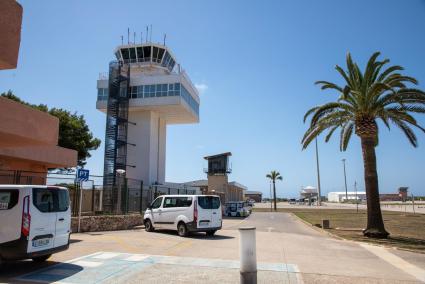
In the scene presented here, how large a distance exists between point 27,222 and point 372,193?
17.3 metres

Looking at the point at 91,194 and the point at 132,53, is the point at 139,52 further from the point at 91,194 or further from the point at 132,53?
the point at 91,194

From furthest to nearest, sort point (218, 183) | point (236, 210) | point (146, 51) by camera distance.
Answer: point (218, 183) < point (146, 51) < point (236, 210)

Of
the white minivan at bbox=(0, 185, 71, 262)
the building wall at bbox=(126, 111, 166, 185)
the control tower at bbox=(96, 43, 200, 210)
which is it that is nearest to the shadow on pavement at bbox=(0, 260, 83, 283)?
the white minivan at bbox=(0, 185, 71, 262)

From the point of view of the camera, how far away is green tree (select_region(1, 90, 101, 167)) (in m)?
47.0

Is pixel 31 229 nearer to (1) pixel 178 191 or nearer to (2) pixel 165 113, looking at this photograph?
(1) pixel 178 191

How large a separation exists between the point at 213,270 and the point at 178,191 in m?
22.8

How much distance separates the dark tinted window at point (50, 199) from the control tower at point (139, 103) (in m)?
36.6

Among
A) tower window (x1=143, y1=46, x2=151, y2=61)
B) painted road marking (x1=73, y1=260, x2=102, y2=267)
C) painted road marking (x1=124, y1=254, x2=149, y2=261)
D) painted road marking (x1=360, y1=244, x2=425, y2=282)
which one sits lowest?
painted road marking (x1=360, y1=244, x2=425, y2=282)

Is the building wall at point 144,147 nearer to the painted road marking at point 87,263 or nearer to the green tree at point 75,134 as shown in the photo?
the green tree at point 75,134

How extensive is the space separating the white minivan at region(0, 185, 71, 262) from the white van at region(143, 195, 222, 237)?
845 cm

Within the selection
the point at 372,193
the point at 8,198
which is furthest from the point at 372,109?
the point at 8,198

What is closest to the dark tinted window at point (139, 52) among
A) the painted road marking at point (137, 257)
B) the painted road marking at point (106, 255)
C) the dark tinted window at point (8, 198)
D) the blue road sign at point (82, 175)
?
the blue road sign at point (82, 175)

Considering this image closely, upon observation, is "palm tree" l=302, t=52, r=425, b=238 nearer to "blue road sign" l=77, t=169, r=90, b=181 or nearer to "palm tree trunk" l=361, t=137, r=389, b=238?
"palm tree trunk" l=361, t=137, r=389, b=238

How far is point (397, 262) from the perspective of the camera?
39.5 feet
